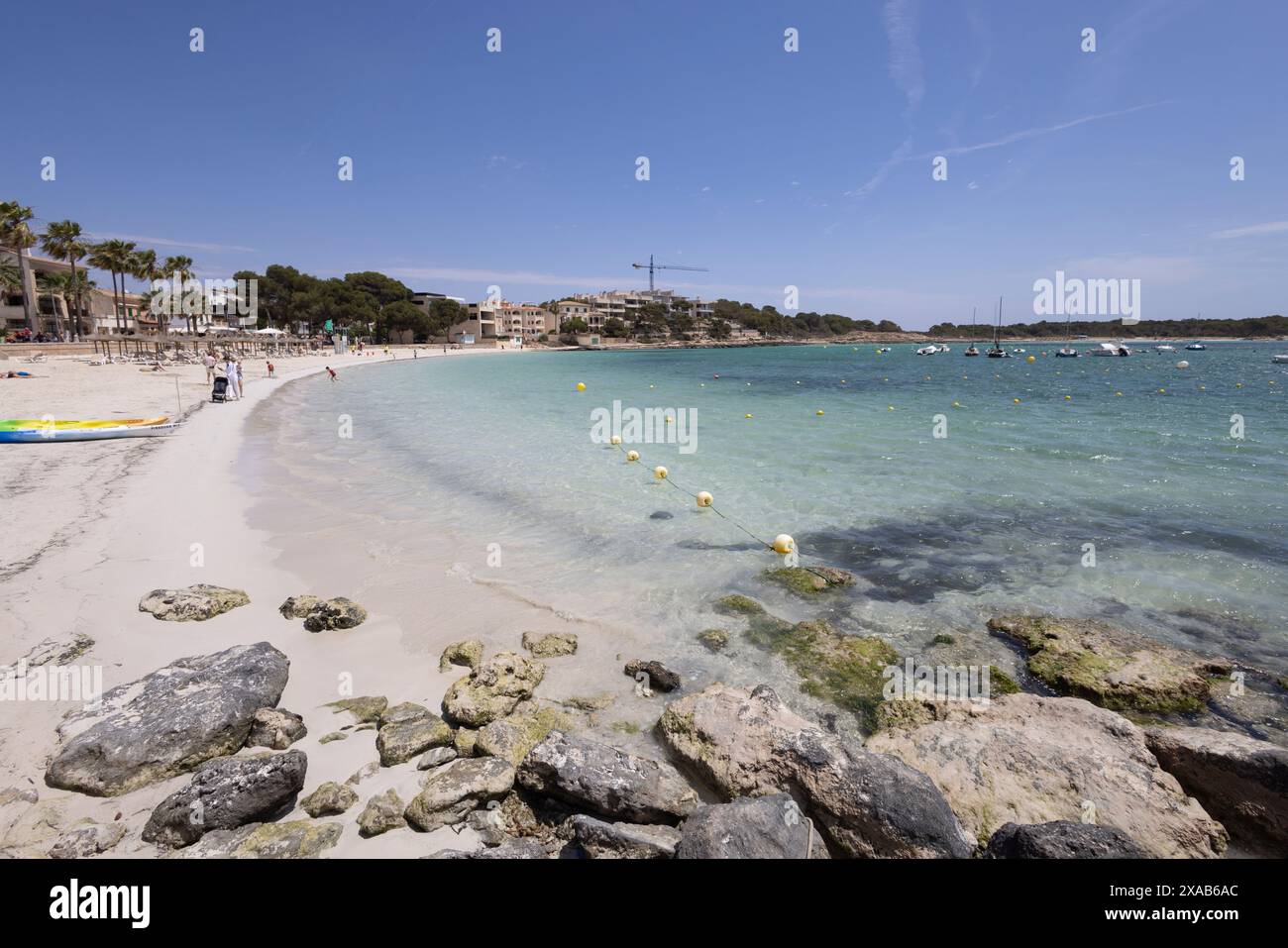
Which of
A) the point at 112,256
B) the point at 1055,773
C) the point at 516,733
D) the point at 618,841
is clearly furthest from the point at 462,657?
the point at 112,256

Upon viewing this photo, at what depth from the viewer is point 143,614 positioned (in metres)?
A: 6.17

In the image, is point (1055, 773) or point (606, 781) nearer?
point (606, 781)

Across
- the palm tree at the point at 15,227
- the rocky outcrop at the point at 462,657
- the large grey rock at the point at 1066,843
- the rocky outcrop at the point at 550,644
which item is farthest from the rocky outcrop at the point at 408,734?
the palm tree at the point at 15,227

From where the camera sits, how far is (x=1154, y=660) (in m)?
5.77

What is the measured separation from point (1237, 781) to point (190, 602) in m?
9.22

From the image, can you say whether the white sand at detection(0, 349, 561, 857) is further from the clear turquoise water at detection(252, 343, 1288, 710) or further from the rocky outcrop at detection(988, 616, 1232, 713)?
the rocky outcrop at detection(988, 616, 1232, 713)

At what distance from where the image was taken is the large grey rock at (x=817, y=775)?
3.45 meters

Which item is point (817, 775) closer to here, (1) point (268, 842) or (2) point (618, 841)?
(2) point (618, 841)

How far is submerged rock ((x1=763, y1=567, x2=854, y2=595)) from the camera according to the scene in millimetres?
7852

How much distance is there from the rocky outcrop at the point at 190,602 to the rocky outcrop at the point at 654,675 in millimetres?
4530

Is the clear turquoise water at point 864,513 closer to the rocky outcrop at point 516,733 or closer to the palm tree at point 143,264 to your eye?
the rocky outcrop at point 516,733

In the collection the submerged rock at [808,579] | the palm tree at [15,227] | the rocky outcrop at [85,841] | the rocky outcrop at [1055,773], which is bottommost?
the rocky outcrop at [1055,773]
